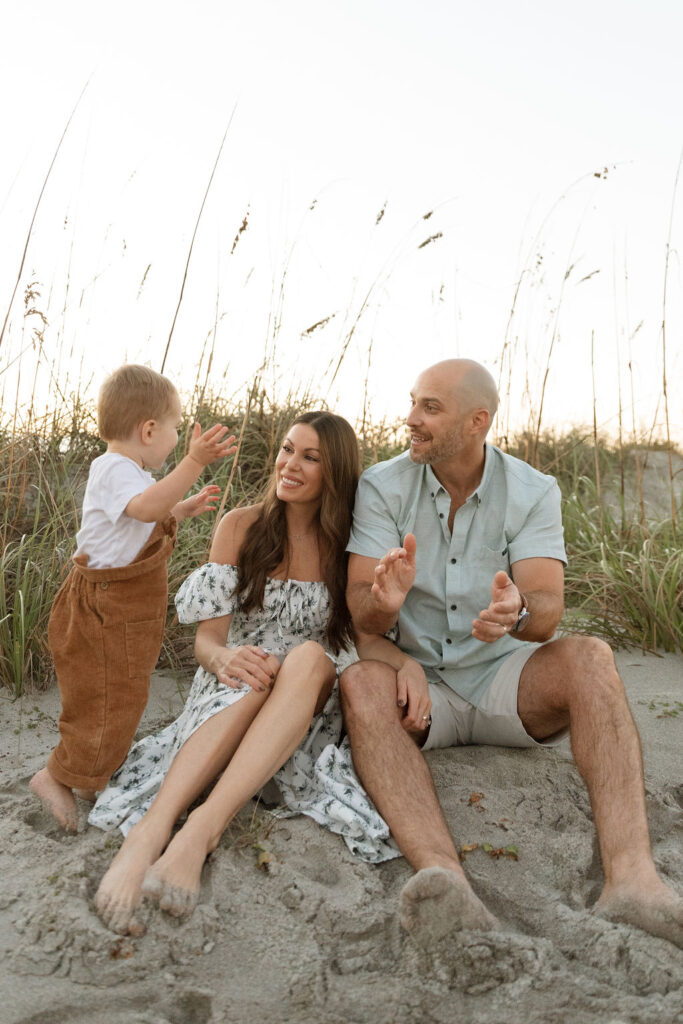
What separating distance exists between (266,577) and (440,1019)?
4.52 ft

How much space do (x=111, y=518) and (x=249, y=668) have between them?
0.56 meters

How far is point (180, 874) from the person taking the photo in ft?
7.10

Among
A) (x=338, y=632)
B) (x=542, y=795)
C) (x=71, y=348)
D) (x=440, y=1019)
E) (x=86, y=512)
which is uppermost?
(x=71, y=348)

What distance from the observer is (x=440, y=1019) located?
1861mm

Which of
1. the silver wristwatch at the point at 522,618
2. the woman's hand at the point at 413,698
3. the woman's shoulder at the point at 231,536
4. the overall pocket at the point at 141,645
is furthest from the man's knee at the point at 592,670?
the overall pocket at the point at 141,645

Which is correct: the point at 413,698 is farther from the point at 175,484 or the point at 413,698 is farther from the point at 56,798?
the point at 56,798

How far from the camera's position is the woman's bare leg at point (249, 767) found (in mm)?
2148

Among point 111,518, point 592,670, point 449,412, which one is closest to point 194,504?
point 111,518

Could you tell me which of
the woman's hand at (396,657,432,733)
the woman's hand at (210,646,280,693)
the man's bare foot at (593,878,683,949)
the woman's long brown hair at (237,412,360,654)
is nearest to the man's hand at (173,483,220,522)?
the woman's long brown hair at (237,412,360,654)

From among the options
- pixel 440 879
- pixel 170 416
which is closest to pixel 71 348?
pixel 170 416

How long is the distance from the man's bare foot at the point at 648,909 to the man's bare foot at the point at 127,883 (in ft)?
3.50

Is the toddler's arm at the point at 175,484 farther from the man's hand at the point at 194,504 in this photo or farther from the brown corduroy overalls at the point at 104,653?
the man's hand at the point at 194,504

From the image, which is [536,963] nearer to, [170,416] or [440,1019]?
[440,1019]

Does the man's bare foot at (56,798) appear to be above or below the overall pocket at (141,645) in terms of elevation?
below
